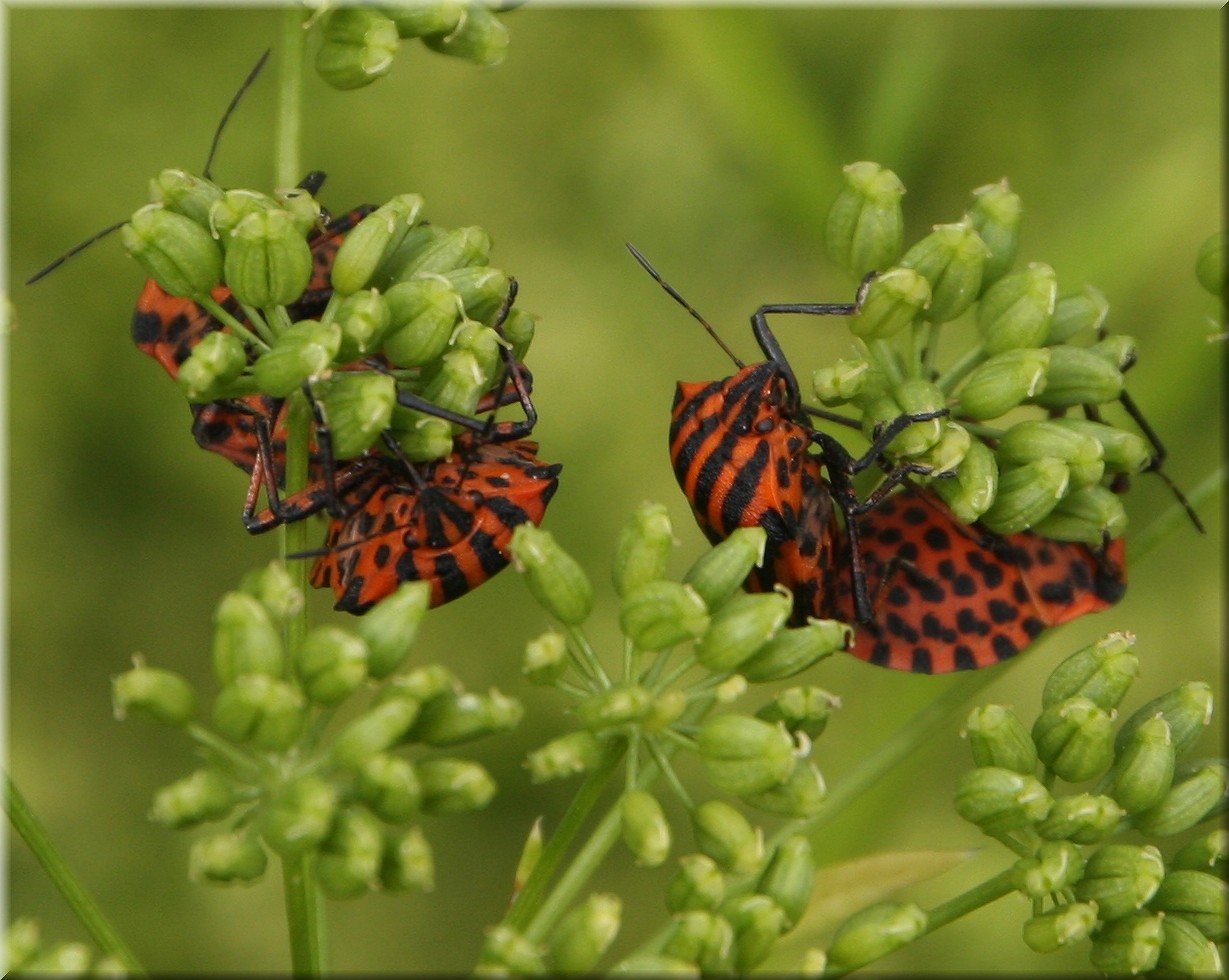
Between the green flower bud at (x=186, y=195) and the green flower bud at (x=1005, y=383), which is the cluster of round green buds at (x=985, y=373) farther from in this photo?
the green flower bud at (x=186, y=195)

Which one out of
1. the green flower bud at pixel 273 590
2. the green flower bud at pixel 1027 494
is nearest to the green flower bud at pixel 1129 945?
the green flower bud at pixel 1027 494

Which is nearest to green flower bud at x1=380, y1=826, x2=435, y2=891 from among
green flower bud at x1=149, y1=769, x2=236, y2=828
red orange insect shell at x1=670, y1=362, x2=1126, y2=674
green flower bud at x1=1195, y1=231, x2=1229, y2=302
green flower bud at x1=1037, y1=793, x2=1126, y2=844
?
green flower bud at x1=149, y1=769, x2=236, y2=828

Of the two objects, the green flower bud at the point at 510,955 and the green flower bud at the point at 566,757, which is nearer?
the green flower bud at the point at 510,955

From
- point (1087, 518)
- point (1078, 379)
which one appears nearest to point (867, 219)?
point (1078, 379)

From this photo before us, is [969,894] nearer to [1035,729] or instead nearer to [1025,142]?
[1035,729]

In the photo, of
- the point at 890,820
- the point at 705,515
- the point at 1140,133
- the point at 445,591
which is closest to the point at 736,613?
the point at 705,515

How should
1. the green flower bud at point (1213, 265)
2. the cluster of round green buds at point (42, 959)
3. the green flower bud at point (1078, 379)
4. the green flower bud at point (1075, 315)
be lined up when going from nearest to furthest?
the cluster of round green buds at point (42, 959), the green flower bud at point (1078, 379), the green flower bud at point (1075, 315), the green flower bud at point (1213, 265)
